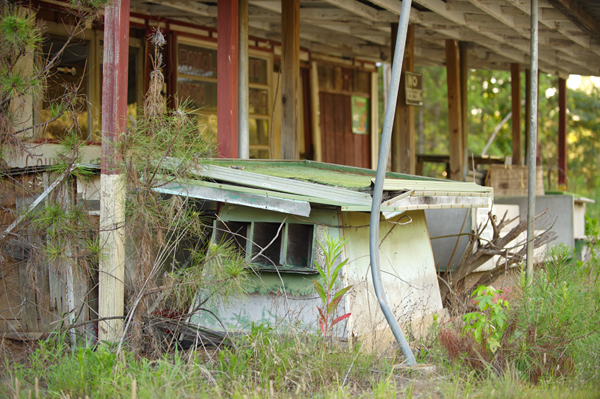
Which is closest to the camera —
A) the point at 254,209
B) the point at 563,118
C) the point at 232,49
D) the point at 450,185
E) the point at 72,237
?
the point at 72,237

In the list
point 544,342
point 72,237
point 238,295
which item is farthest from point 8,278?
point 544,342

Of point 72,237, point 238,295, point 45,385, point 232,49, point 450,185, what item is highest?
point 232,49

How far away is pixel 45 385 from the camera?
3.67 m

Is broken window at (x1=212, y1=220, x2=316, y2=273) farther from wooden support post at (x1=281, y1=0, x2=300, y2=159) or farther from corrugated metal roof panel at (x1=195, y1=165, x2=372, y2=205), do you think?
wooden support post at (x1=281, y1=0, x2=300, y2=159)

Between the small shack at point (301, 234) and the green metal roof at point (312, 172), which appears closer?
the small shack at point (301, 234)

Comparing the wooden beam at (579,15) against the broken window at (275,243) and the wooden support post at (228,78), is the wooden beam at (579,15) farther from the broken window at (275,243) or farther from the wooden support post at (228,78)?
the broken window at (275,243)

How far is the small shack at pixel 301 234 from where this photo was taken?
4062 millimetres

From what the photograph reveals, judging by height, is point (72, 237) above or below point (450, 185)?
below

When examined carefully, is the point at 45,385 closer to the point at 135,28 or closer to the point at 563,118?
the point at 135,28

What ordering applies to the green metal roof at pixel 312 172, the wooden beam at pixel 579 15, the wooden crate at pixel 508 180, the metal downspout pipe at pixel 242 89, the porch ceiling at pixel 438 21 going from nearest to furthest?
the green metal roof at pixel 312 172 < the metal downspout pipe at pixel 242 89 < the wooden beam at pixel 579 15 < the porch ceiling at pixel 438 21 < the wooden crate at pixel 508 180

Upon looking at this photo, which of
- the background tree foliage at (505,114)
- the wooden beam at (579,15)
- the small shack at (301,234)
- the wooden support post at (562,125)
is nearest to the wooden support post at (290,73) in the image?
the small shack at (301,234)

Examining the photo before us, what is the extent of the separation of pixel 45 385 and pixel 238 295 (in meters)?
1.34

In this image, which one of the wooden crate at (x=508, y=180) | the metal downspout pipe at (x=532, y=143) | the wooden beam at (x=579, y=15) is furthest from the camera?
the wooden crate at (x=508, y=180)

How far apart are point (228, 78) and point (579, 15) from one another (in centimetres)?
434
